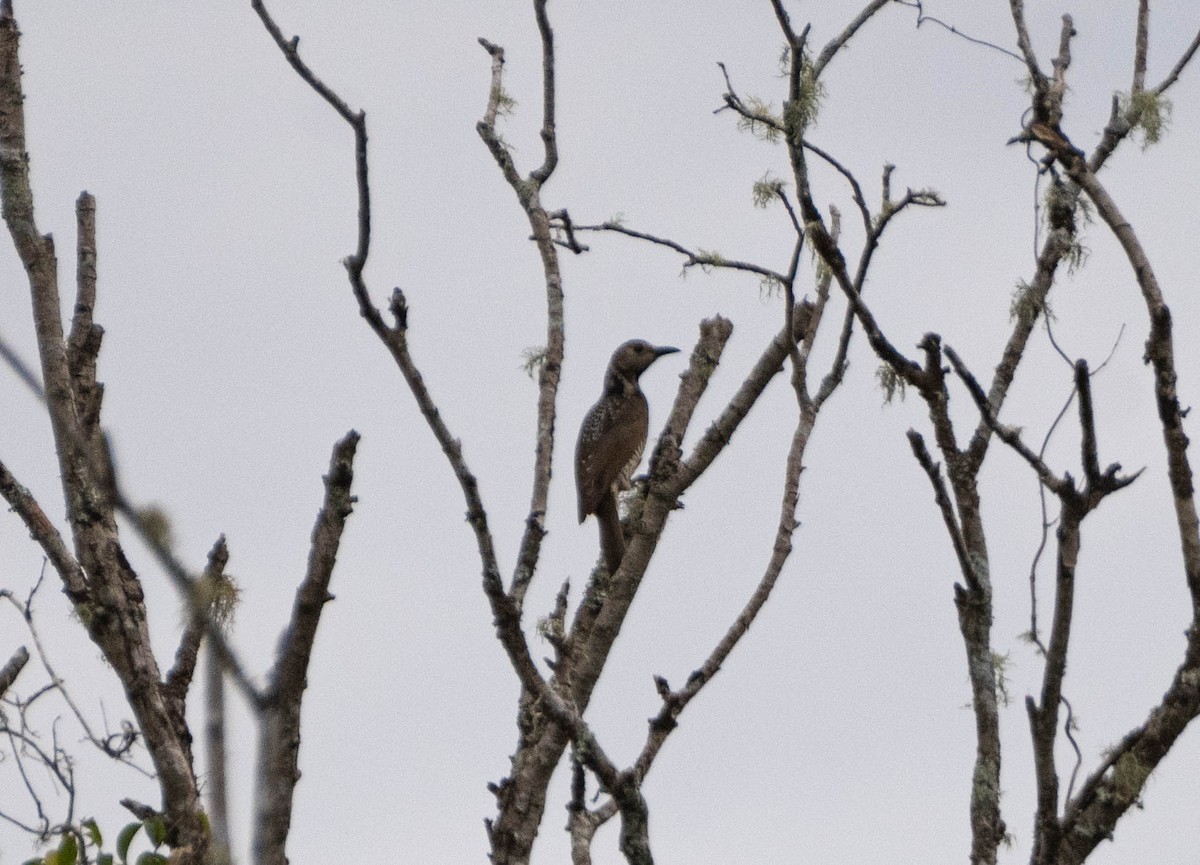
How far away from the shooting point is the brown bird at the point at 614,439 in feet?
26.7

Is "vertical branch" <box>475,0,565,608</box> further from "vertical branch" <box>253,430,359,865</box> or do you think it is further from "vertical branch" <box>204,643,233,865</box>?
"vertical branch" <box>204,643,233,865</box>

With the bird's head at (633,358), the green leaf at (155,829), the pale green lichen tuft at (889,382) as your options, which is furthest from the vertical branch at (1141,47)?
the bird's head at (633,358)

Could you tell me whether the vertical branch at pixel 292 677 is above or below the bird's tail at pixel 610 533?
below

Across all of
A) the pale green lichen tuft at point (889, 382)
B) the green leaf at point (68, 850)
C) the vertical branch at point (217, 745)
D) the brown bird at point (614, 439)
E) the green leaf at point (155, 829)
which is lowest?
the vertical branch at point (217, 745)

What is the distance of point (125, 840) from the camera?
3557mm

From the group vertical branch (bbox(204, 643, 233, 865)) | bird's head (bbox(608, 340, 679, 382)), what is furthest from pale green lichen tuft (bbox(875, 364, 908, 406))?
bird's head (bbox(608, 340, 679, 382))

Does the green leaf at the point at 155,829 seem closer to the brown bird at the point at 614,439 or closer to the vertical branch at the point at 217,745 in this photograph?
the vertical branch at the point at 217,745

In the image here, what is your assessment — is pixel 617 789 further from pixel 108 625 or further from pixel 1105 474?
pixel 108 625

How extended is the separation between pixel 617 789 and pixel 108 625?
143cm

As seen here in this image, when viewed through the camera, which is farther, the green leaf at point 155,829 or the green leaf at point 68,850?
the green leaf at point 68,850

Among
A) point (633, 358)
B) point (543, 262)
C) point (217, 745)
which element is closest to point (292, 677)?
point (217, 745)

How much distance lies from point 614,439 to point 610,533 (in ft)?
6.09

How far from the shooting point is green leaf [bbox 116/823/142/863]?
11.6 feet

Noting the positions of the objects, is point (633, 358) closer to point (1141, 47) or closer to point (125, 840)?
point (1141, 47)
